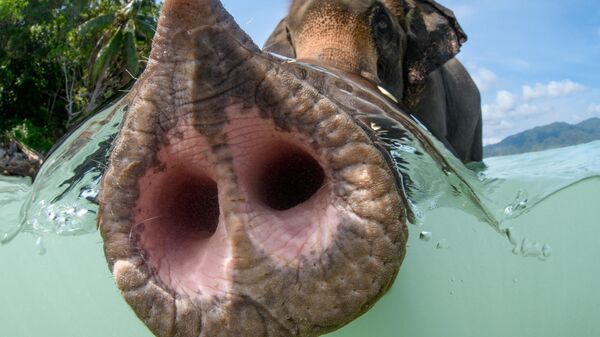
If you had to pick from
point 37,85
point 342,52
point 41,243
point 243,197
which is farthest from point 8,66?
point 243,197

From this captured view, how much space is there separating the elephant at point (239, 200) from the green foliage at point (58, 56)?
78.8ft

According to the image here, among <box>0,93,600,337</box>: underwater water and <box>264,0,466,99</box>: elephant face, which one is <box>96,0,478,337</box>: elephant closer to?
<box>0,93,600,337</box>: underwater water

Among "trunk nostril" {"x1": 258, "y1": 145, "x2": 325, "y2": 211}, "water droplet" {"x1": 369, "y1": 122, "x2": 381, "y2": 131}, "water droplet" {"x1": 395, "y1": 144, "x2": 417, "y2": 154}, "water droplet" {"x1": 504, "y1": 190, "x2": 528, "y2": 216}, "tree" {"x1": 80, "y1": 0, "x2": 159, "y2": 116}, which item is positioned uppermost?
"tree" {"x1": 80, "y1": 0, "x2": 159, "y2": 116}

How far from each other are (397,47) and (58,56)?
965 inches

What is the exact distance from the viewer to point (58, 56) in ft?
87.6

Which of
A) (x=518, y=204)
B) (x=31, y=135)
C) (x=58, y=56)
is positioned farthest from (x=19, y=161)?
(x=58, y=56)

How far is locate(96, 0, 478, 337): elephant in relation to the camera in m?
1.76

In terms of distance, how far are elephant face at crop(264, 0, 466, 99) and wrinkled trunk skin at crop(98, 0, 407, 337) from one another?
1548 millimetres

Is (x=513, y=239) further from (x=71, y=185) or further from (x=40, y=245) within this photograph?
(x=40, y=245)

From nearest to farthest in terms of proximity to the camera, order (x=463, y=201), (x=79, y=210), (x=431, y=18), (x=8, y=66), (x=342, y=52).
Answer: (x=342, y=52), (x=463, y=201), (x=79, y=210), (x=431, y=18), (x=8, y=66)

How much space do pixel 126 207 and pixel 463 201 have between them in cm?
255

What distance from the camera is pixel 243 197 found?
70.5 inches

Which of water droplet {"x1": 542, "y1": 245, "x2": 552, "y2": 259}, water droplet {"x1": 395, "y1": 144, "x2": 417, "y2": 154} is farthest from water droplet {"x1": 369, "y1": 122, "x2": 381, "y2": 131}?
water droplet {"x1": 542, "y1": 245, "x2": 552, "y2": 259}

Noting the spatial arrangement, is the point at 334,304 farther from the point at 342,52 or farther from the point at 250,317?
the point at 342,52
